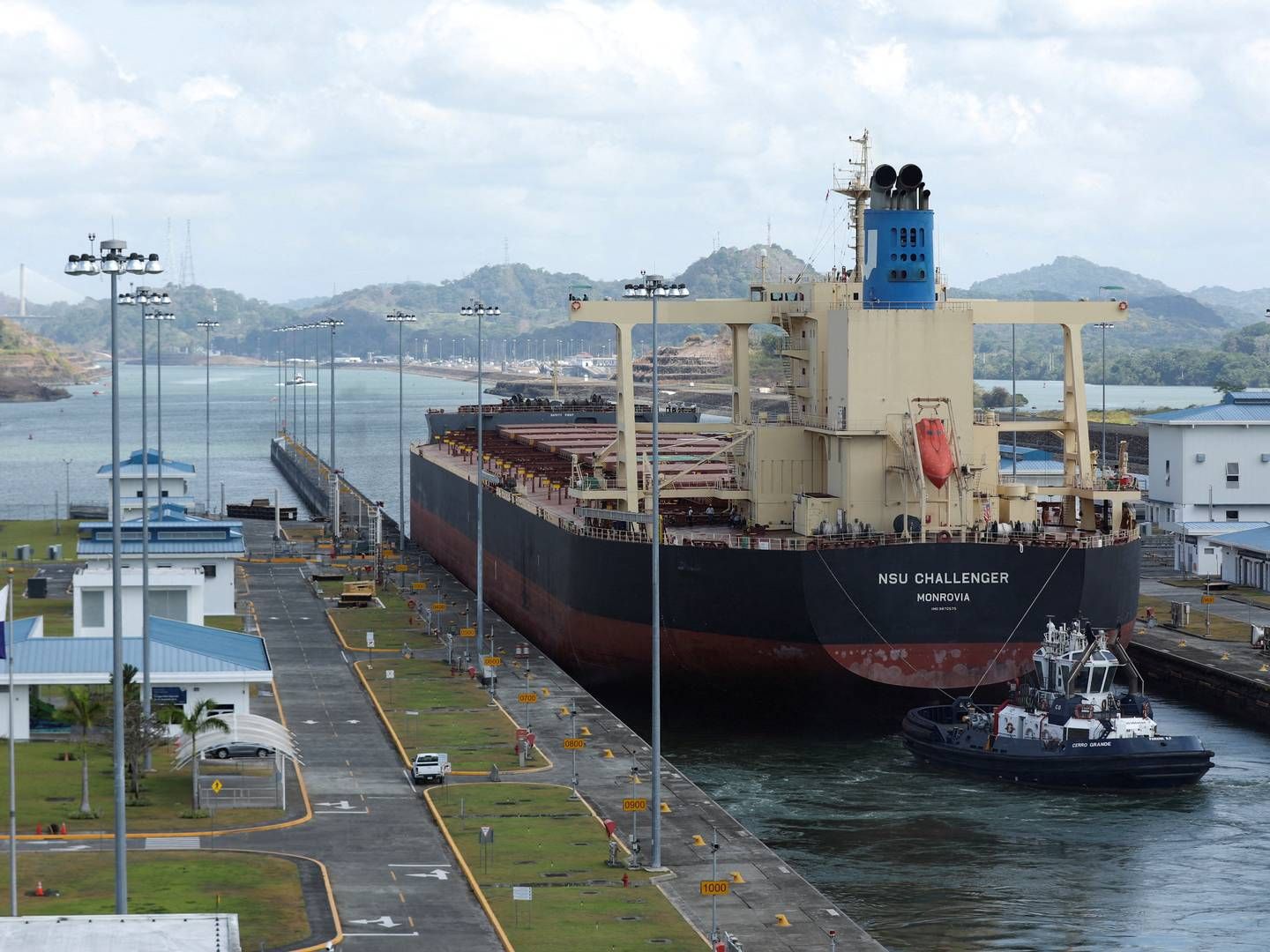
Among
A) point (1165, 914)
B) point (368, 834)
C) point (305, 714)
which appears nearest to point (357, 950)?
point (368, 834)

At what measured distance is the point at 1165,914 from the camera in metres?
39.8

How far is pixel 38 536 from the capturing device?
11056cm

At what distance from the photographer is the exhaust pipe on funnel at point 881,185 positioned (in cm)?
6241

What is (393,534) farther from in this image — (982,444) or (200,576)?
(982,444)

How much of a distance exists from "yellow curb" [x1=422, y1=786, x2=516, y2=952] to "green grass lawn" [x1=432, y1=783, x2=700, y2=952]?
0.11m

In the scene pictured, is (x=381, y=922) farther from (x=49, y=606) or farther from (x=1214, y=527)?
(x=1214, y=527)

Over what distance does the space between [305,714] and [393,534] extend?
208 ft

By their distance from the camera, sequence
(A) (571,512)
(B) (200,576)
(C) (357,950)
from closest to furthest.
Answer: (C) (357,950) → (B) (200,576) → (A) (571,512)

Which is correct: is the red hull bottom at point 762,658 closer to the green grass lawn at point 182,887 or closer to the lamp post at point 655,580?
the lamp post at point 655,580

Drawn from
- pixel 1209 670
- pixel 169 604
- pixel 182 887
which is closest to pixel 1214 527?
pixel 1209 670

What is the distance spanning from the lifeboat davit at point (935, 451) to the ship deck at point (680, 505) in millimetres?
1670

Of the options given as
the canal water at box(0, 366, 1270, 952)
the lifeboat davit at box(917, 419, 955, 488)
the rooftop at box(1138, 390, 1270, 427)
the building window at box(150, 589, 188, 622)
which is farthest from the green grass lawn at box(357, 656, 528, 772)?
the rooftop at box(1138, 390, 1270, 427)

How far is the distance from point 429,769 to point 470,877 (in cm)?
870

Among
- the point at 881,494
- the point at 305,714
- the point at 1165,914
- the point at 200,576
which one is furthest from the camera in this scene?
the point at 200,576
